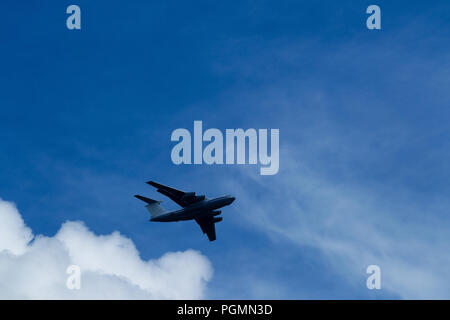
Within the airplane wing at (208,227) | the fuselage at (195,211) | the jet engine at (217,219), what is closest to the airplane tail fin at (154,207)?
the fuselage at (195,211)

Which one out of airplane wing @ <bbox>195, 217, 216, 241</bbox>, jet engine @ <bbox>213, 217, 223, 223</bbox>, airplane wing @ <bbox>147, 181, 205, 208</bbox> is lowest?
airplane wing @ <bbox>195, 217, 216, 241</bbox>

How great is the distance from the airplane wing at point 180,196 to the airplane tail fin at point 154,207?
14.6ft

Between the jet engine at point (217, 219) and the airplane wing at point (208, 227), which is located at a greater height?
the jet engine at point (217, 219)

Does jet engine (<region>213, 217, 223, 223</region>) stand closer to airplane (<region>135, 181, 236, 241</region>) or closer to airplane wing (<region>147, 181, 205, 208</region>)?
airplane (<region>135, 181, 236, 241</region>)

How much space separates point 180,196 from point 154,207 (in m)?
7.26

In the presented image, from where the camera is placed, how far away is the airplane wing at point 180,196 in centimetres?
7143

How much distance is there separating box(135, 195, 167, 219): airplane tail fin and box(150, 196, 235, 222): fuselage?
51.3 inches

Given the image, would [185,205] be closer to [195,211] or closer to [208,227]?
[195,211]

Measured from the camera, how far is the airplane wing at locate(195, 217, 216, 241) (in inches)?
3253

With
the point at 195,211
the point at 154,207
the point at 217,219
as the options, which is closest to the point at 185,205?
the point at 195,211

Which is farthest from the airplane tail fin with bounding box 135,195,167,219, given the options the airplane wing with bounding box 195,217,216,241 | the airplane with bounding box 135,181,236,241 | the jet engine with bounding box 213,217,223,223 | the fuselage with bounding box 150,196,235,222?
the jet engine with bounding box 213,217,223,223

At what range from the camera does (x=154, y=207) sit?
257ft

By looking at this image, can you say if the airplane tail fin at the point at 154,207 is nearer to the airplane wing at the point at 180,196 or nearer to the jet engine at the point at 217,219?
Result: the airplane wing at the point at 180,196
